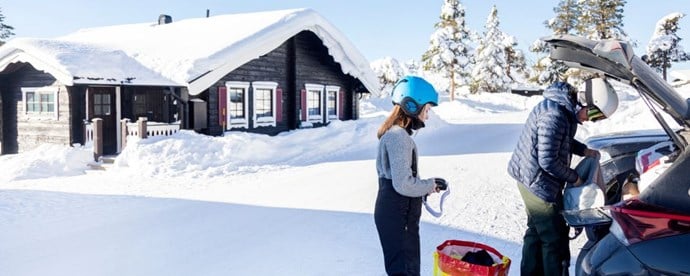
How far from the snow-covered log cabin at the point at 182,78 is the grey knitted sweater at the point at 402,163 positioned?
463 inches

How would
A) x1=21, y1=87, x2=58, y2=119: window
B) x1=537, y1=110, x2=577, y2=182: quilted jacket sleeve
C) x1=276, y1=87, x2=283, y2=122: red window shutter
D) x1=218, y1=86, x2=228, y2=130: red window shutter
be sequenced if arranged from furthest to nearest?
1. x1=276, y1=87, x2=283, y2=122: red window shutter
2. x1=218, y1=86, x2=228, y2=130: red window shutter
3. x1=21, y1=87, x2=58, y2=119: window
4. x1=537, y1=110, x2=577, y2=182: quilted jacket sleeve

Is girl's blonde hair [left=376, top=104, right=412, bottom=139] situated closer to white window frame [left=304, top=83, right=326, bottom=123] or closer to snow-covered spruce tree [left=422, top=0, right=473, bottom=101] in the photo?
white window frame [left=304, top=83, right=326, bottom=123]

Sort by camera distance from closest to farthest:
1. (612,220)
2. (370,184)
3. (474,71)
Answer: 1. (612,220)
2. (370,184)
3. (474,71)

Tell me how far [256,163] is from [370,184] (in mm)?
3977

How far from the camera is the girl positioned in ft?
10.3

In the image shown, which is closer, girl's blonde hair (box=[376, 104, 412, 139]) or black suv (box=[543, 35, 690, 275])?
black suv (box=[543, 35, 690, 275])

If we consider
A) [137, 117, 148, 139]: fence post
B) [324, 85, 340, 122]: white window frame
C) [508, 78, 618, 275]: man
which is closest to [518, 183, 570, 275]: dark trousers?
[508, 78, 618, 275]: man

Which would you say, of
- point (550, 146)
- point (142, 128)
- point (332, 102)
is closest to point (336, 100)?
point (332, 102)

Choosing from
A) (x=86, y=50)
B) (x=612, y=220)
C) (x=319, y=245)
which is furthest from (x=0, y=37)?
(x=612, y=220)

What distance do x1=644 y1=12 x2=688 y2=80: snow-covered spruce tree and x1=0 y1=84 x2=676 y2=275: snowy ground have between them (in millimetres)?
28473

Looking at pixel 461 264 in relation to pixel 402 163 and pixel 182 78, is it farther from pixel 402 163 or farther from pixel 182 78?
pixel 182 78

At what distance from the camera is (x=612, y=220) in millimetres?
2572

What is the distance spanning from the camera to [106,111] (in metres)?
15.2

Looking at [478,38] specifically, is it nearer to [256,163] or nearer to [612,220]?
[256,163]
